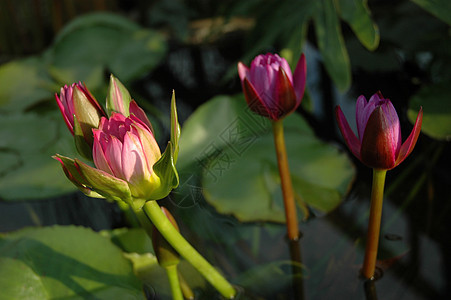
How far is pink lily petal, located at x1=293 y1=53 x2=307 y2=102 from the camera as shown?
704 millimetres

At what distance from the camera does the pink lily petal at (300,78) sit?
0.70 meters

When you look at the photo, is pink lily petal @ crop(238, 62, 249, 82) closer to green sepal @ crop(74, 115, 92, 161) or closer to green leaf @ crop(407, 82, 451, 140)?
green sepal @ crop(74, 115, 92, 161)

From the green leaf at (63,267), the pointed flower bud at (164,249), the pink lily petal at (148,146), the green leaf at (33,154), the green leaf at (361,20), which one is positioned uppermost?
the pink lily petal at (148,146)

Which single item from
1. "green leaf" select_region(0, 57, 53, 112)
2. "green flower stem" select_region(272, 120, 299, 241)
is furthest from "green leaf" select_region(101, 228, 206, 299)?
"green leaf" select_region(0, 57, 53, 112)

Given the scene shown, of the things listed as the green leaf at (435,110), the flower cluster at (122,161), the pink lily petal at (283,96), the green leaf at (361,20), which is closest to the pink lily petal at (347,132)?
the pink lily petal at (283,96)

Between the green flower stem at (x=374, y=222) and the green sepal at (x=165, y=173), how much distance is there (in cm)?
29

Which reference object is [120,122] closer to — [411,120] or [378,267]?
[378,267]

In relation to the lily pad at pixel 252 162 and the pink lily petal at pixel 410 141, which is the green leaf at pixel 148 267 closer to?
the lily pad at pixel 252 162

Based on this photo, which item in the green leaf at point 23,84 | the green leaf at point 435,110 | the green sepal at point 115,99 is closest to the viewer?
the green sepal at point 115,99

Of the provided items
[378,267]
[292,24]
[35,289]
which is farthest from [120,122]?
[292,24]

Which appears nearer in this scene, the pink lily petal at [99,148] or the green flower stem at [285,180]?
the pink lily petal at [99,148]

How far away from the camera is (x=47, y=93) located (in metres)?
1.55

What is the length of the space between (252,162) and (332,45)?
39 cm

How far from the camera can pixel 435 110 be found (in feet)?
3.65
